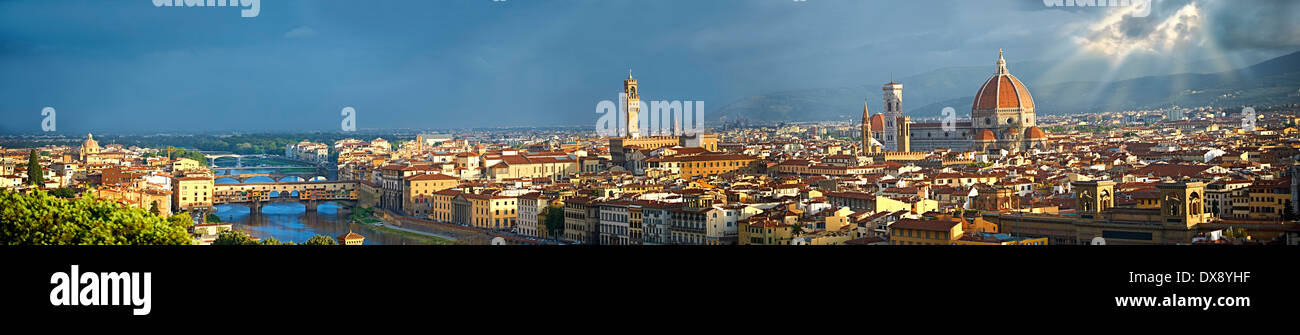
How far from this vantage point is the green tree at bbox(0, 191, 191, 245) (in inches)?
259

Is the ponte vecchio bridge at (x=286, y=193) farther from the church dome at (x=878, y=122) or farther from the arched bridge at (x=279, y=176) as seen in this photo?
the church dome at (x=878, y=122)

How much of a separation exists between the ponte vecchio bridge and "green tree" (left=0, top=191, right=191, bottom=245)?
1368 cm

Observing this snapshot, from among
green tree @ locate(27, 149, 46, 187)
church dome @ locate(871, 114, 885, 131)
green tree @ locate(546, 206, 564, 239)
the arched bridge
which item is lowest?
green tree @ locate(546, 206, 564, 239)

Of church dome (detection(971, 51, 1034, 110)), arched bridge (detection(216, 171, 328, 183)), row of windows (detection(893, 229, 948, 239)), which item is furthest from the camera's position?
church dome (detection(971, 51, 1034, 110))

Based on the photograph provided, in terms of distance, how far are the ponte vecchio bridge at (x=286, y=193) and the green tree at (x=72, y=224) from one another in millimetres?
13679

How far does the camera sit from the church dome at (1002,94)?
84.1ft

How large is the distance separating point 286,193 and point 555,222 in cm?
1015

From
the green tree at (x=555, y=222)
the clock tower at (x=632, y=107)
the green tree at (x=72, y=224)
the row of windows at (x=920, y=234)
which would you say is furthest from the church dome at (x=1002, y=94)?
the green tree at (x=72, y=224)

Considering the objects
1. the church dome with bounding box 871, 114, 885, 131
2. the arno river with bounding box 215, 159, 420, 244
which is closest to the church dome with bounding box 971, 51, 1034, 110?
the church dome with bounding box 871, 114, 885, 131

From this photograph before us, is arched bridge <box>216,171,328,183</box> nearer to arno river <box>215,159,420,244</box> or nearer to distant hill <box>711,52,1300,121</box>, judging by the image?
arno river <box>215,159,420,244</box>

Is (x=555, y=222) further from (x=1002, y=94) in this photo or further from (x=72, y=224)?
(x=1002, y=94)

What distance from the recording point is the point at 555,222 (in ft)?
44.9
